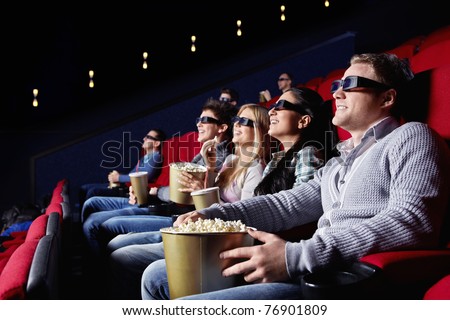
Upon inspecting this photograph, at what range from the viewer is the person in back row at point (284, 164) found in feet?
2.82

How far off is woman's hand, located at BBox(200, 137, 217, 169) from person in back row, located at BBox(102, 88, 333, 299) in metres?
0.32

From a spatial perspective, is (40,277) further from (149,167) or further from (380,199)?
(149,167)

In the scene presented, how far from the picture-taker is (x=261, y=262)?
0.53 m

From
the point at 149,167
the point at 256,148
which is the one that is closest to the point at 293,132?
the point at 256,148

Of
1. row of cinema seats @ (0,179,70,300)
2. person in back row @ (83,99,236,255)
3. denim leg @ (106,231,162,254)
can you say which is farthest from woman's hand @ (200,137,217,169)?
row of cinema seats @ (0,179,70,300)

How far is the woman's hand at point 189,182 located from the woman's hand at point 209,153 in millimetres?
199

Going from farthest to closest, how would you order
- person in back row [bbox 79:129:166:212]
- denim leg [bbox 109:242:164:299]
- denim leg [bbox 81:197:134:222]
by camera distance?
person in back row [bbox 79:129:166:212] < denim leg [bbox 81:197:134:222] < denim leg [bbox 109:242:164:299]

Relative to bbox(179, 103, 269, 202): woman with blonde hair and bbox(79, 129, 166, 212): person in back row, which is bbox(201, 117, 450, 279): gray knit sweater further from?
bbox(79, 129, 166, 212): person in back row

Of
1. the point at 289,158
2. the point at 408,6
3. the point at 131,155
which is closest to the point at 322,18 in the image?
the point at 408,6

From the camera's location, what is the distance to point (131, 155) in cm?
245

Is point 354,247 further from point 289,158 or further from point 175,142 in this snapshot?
point 175,142

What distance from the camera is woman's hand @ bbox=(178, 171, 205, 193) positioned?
1022 mm

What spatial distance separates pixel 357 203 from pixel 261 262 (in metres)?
0.15
